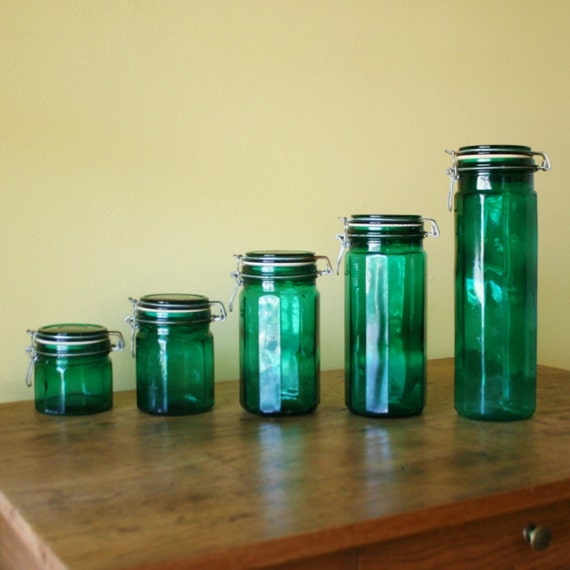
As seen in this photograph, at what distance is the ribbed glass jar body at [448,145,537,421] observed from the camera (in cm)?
114

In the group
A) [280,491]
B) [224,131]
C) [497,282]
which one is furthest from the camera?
[224,131]

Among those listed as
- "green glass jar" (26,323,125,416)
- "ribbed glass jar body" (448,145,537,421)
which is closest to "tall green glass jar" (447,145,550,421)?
"ribbed glass jar body" (448,145,537,421)

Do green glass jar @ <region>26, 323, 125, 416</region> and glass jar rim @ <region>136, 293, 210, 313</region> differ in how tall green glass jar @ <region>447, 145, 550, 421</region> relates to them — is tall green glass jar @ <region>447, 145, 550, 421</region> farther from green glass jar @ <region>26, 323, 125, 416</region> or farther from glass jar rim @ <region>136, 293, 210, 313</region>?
green glass jar @ <region>26, 323, 125, 416</region>

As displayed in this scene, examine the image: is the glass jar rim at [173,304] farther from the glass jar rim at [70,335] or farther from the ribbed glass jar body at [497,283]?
the ribbed glass jar body at [497,283]

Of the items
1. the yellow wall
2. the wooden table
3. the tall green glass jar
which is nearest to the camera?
the wooden table

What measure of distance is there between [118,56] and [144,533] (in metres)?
0.81

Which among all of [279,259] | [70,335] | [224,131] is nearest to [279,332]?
[279,259]

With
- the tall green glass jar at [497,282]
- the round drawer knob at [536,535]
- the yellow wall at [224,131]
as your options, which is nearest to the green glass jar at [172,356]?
the yellow wall at [224,131]

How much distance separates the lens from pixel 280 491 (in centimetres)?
86

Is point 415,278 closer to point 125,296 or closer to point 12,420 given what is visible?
point 125,296

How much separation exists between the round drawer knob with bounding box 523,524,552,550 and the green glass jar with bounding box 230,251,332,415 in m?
A: 0.37

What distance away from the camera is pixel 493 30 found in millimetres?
1686

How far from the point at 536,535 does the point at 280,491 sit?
28cm

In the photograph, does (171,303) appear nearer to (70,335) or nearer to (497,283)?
(70,335)
